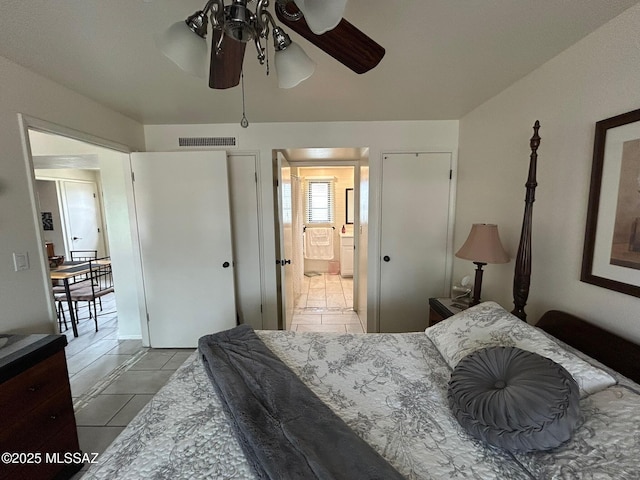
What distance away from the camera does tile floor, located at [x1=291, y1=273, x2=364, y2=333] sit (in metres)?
3.24

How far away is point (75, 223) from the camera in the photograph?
17.5ft

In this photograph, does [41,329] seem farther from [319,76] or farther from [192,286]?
[319,76]

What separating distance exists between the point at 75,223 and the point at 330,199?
5.12 meters

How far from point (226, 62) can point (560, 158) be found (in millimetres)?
1780

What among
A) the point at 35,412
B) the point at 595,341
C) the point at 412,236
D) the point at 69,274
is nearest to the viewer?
the point at 595,341

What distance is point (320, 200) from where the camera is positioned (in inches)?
212

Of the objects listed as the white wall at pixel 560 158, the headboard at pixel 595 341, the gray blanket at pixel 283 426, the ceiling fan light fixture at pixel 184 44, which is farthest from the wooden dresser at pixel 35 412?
the white wall at pixel 560 158

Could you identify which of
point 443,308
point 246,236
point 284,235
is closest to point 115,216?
point 246,236

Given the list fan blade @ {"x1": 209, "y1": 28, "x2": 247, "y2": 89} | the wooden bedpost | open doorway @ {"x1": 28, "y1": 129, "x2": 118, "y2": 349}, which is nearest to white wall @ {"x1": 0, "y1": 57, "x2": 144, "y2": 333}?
fan blade @ {"x1": 209, "y1": 28, "x2": 247, "y2": 89}

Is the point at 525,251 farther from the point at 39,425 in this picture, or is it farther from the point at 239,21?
the point at 39,425

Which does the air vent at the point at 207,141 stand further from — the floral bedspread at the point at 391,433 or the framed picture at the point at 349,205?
the framed picture at the point at 349,205

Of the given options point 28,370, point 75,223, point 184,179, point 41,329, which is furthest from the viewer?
point 75,223

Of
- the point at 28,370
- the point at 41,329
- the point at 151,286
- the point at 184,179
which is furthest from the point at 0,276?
the point at 184,179

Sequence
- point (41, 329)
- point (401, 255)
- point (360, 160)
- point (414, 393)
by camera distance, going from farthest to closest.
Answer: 1. point (360, 160)
2. point (401, 255)
3. point (41, 329)
4. point (414, 393)
